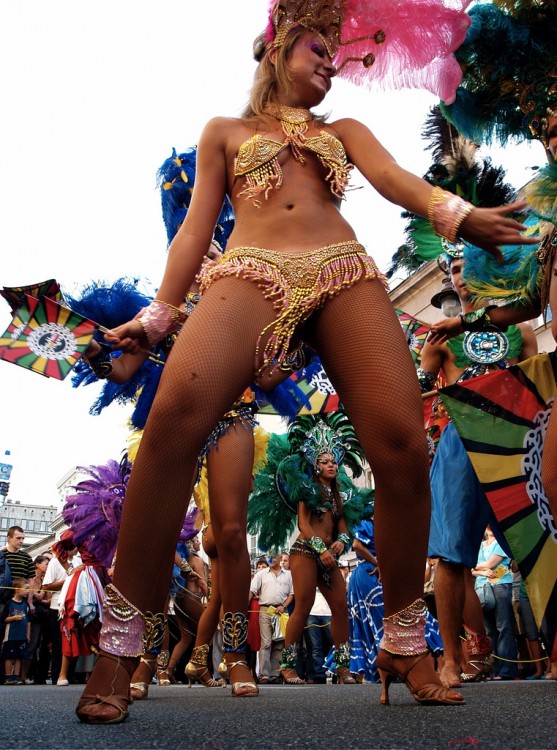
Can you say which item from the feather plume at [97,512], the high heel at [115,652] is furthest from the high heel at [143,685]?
the feather plume at [97,512]

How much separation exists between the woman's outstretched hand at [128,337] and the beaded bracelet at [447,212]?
923 millimetres

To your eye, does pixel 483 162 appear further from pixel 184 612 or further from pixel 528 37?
pixel 184 612

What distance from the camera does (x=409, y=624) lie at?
87.8 inches

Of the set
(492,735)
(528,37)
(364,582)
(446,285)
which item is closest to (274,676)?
(364,582)

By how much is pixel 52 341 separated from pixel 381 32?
1.76m

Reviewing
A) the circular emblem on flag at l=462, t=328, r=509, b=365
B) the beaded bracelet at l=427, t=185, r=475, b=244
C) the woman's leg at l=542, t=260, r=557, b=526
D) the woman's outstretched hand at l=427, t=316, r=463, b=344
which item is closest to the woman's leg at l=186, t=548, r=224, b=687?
the circular emblem on flag at l=462, t=328, r=509, b=365

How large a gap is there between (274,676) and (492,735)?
9577mm

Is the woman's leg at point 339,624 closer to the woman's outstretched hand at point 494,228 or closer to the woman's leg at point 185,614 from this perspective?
the woman's leg at point 185,614

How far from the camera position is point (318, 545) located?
20.6 feet

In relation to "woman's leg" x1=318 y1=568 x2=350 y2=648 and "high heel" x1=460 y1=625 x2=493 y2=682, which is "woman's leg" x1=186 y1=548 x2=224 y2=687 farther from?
"high heel" x1=460 y1=625 x2=493 y2=682

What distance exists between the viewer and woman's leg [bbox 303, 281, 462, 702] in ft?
7.19

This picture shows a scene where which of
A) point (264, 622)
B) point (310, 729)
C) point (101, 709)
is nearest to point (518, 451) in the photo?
point (310, 729)

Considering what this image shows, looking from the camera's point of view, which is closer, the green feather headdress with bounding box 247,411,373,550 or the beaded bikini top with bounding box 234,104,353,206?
the beaded bikini top with bounding box 234,104,353,206

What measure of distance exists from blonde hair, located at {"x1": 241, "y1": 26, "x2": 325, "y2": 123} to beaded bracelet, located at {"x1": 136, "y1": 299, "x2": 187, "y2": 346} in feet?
2.62
